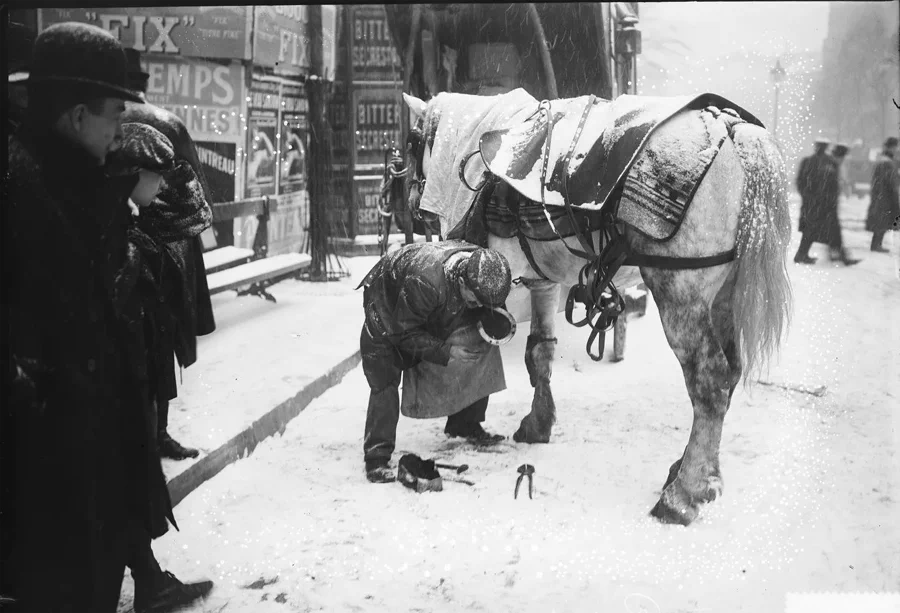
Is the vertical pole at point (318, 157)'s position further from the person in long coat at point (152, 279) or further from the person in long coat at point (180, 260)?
the person in long coat at point (152, 279)

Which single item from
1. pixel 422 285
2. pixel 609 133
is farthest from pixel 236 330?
pixel 609 133

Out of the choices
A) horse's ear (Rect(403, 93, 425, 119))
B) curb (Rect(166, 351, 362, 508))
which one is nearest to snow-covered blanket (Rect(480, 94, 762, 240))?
horse's ear (Rect(403, 93, 425, 119))

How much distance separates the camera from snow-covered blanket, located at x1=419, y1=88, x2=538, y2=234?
10.1ft

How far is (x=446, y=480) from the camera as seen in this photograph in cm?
292

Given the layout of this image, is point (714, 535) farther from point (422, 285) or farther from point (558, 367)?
point (422, 285)

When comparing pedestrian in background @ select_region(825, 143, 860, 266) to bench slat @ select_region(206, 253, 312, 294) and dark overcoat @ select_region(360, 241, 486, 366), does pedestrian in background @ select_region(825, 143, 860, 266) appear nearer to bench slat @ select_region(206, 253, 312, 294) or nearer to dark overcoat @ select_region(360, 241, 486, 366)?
dark overcoat @ select_region(360, 241, 486, 366)

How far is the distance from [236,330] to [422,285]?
2.58 feet

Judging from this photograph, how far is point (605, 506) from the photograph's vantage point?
2.69 m

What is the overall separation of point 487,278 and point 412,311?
34cm

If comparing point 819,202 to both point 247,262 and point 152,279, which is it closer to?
point 152,279

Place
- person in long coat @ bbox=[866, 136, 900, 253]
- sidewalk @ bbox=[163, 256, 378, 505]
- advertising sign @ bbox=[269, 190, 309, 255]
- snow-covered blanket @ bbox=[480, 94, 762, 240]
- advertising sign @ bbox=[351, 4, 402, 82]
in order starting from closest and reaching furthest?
person in long coat @ bbox=[866, 136, 900, 253] < snow-covered blanket @ bbox=[480, 94, 762, 240] < sidewalk @ bbox=[163, 256, 378, 505] < advertising sign @ bbox=[269, 190, 309, 255] < advertising sign @ bbox=[351, 4, 402, 82]

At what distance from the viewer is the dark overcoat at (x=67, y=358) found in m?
1.83

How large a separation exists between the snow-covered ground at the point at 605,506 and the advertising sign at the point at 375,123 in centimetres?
92

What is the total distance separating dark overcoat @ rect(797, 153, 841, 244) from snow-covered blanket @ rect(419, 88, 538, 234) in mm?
1075
